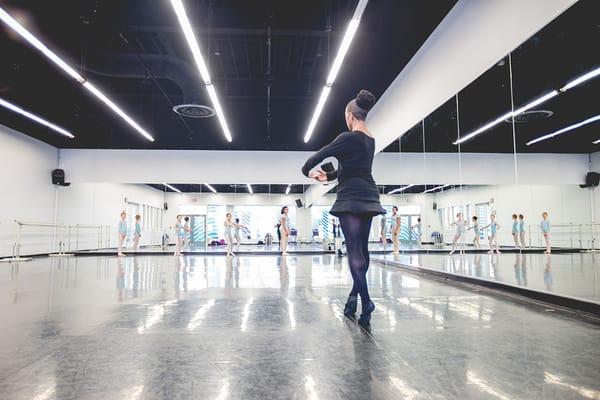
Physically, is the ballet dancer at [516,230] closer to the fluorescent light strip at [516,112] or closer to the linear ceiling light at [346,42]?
the fluorescent light strip at [516,112]

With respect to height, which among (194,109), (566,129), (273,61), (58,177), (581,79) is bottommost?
(566,129)

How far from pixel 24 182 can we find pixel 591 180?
14.9 m

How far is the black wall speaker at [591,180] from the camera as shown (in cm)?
432

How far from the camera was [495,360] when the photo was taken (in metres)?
1.69

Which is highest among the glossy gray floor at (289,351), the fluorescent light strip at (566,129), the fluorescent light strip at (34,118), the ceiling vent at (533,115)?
the fluorescent light strip at (34,118)

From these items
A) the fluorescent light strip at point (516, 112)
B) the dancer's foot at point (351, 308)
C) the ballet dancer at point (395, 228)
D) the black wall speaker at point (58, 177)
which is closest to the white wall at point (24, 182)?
the black wall speaker at point (58, 177)

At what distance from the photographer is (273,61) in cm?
807

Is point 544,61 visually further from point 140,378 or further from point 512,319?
point 140,378

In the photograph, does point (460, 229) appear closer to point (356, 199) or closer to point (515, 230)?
point (515, 230)

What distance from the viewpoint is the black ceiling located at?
4911 millimetres

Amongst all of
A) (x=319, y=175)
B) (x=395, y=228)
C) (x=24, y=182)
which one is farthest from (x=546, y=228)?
(x=24, y=182)

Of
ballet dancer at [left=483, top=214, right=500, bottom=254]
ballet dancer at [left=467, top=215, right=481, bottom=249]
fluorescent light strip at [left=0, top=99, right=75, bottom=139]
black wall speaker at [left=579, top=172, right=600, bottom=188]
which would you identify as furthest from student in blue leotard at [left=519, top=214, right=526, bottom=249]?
fluorescent light strip at [left=0, top=99, right=75, bottom=139]

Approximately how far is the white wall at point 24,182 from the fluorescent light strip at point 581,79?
13857mm

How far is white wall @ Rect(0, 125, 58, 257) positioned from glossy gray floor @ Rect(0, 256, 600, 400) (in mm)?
10349
